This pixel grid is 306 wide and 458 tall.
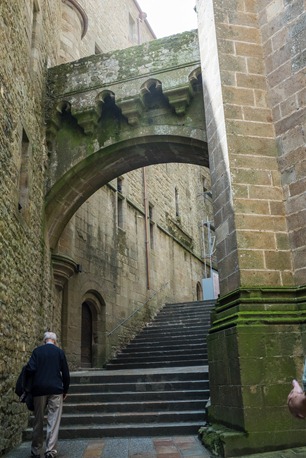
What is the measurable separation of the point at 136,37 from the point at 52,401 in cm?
1610

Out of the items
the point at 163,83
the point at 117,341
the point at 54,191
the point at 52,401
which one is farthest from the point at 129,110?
the point at 117,341

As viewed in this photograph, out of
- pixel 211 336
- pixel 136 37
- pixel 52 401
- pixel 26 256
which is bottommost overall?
pixel 52 401

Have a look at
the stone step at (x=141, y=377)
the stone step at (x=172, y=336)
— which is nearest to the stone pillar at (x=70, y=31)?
the stone step at (x=141, y=377)

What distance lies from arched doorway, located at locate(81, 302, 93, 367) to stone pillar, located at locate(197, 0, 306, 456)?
5786 millimetres

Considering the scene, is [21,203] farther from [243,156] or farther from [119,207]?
[119,207]

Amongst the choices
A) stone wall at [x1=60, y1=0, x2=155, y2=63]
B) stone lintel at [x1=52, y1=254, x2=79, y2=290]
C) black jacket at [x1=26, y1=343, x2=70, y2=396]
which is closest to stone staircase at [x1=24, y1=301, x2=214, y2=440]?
black jacket at [x1=26, y1=343, x2=70, y2=396]

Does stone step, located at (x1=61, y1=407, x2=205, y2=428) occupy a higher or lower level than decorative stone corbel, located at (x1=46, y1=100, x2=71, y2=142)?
lower

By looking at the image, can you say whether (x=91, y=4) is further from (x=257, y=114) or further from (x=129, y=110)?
(x=257, y=114)

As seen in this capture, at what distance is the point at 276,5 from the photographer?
19.0 ft

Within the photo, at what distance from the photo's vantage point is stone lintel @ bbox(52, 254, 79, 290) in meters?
8.35

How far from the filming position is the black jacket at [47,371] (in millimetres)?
4684

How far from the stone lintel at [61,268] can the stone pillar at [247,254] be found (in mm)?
3775

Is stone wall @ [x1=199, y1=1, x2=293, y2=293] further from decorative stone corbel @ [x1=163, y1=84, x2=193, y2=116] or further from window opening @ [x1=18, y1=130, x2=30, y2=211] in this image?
window opening @ [x1=18, y1=130, x2=30, y2=211]

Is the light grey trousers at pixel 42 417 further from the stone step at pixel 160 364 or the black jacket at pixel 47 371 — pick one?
the stone step at pixel 160 364
